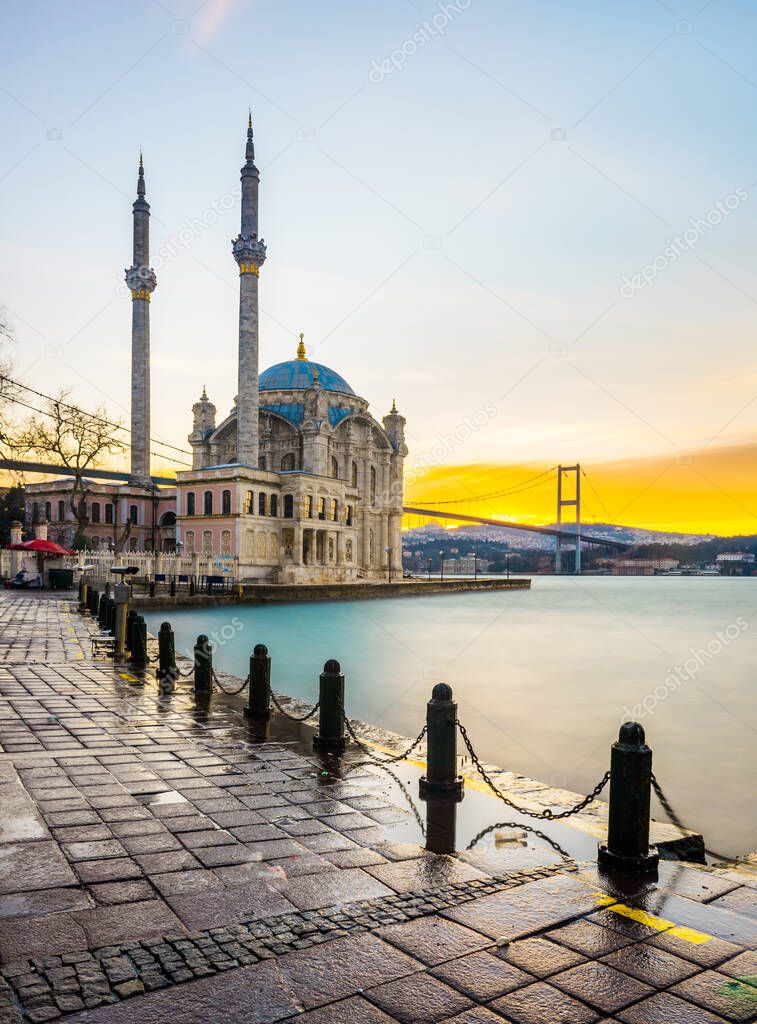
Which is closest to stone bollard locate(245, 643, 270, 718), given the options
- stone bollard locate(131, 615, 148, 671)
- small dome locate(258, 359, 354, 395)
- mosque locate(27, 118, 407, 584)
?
stone bollard locate(131, 615, 148, 671)

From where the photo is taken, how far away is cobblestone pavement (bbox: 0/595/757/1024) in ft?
9.61

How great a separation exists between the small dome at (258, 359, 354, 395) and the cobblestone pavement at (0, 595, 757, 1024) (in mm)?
56166

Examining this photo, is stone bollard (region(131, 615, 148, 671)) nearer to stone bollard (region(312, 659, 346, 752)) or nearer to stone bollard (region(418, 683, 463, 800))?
stone bollard (region(312, 659, 346, 752))

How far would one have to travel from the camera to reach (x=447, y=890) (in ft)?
13.1

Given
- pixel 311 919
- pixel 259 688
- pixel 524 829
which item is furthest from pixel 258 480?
pixel 311 919

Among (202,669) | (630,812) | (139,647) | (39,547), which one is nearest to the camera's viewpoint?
(630,812)

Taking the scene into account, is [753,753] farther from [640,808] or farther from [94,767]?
[94,767]

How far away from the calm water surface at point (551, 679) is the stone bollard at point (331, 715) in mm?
3495

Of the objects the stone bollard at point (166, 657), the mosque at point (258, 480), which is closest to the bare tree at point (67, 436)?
the mosque at point (258, 480)

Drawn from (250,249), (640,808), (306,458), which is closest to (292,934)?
(640,808)

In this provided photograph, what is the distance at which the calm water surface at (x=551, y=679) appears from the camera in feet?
33.7

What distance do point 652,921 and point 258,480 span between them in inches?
1752

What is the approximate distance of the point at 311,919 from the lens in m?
3.59

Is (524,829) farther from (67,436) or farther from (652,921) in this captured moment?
(67,436)
